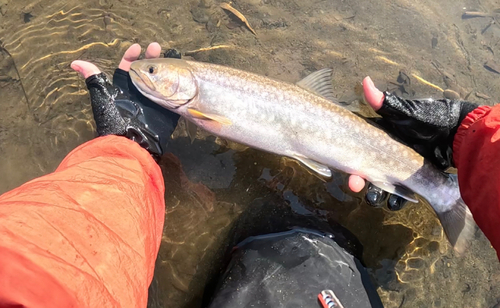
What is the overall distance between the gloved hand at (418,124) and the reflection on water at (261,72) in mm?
397

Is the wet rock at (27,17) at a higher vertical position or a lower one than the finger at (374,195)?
higher

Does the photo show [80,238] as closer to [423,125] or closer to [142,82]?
[142,82]

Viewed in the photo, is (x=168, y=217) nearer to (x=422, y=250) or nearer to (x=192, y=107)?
(x=192, y=107)

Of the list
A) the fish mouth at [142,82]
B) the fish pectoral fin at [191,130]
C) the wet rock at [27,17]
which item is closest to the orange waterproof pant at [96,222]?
the fish mouth at [142,82]

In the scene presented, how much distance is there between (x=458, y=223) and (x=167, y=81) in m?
3.04

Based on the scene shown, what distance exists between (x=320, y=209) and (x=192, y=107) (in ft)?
5.55

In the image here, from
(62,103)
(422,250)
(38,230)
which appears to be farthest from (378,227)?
(62,103)

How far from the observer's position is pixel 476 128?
2.34 metres

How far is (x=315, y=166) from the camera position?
3.32 m

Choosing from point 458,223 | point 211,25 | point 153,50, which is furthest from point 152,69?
point 458,223

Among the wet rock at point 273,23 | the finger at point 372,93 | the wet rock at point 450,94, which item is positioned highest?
the wet rock at point 273,23

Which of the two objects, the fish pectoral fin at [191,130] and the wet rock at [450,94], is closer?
the fish pectoral fin at [191,130]

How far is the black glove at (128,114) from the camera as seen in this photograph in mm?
3324

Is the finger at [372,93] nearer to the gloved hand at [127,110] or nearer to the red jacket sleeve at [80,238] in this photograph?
the gloved hand at [127,110]
